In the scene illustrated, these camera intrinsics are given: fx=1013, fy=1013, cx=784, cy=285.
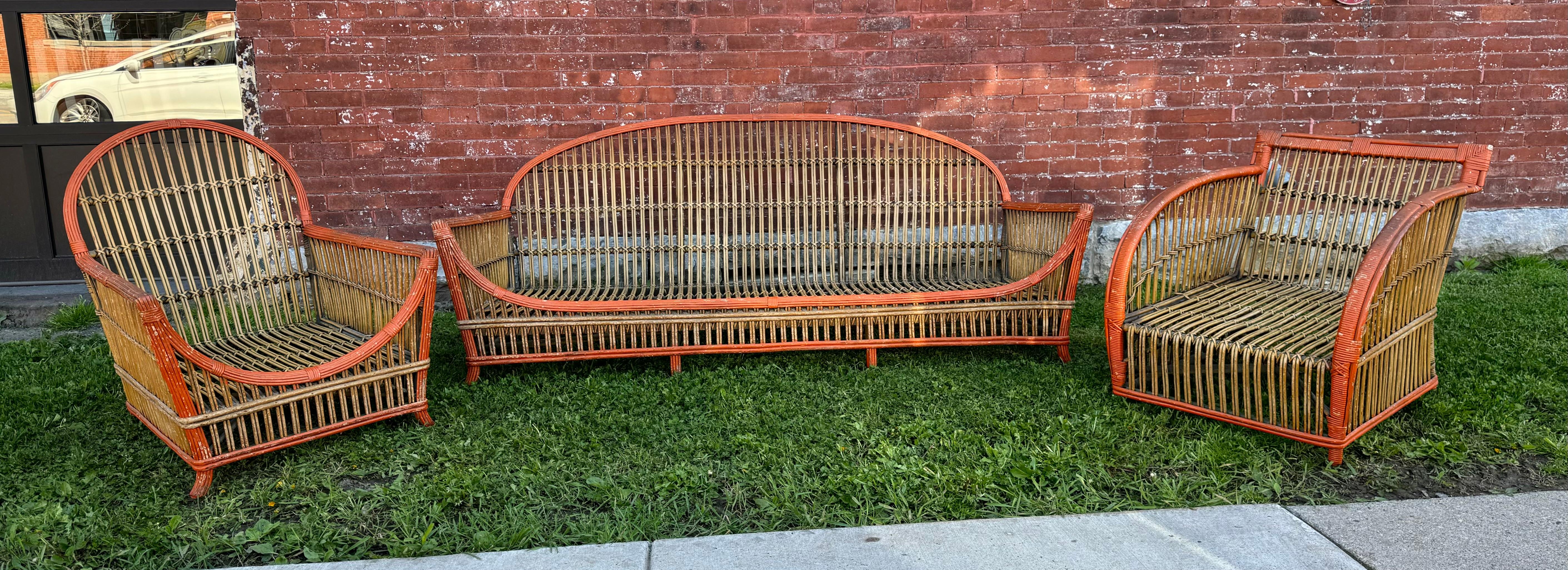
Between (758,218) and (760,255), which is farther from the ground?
(758,218)

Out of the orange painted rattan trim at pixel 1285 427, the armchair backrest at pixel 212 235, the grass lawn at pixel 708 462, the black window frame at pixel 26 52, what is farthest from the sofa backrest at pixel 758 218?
the black window frame at pixel 26 52

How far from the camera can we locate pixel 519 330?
370 centimetres

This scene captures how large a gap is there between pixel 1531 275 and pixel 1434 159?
252 cm


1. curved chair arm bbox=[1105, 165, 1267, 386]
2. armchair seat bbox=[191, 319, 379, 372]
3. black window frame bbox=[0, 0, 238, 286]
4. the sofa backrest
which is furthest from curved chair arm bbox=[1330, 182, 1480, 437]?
black window frame bbox=[0, 0, 238, 286]

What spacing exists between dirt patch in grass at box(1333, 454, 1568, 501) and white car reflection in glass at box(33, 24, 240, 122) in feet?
16.5

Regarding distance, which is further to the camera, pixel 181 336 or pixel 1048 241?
pixel 1048 241

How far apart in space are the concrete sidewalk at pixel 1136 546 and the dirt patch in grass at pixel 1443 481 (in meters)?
0.13

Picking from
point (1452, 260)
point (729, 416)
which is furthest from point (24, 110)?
point (1452, 260)

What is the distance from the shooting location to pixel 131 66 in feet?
16.3

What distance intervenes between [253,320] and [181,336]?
1172 mm

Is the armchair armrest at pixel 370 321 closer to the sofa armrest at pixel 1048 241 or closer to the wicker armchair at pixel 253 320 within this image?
the wicker armchair at pixel 253 320

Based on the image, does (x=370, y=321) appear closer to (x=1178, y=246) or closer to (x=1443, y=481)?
(x=1178, y=246)

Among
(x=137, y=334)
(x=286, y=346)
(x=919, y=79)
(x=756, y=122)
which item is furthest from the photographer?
(x=919, y=79)

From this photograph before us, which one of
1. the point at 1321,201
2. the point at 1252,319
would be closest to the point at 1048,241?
the point at 1252,319
